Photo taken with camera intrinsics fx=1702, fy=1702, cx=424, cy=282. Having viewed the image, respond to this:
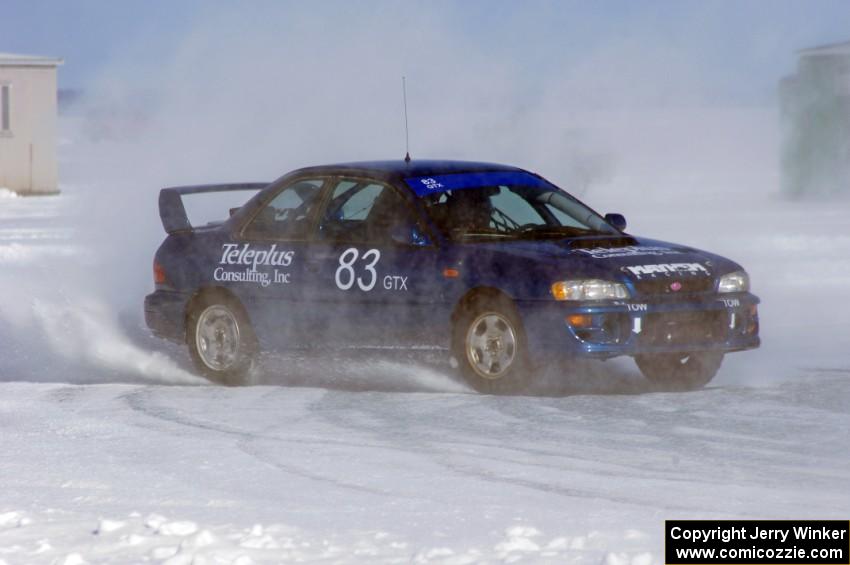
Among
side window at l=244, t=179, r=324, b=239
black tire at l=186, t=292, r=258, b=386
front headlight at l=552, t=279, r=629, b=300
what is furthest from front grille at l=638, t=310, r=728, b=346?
black tire at l=186, t=292, r=258, b=386

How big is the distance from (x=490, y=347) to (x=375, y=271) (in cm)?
86

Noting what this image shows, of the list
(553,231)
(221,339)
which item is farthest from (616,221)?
(221,339)

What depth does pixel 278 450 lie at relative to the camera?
8.16 meters

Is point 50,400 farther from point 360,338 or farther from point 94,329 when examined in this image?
point 94,329

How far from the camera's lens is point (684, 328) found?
9.62 metres

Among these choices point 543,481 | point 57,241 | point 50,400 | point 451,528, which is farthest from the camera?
point 57,241

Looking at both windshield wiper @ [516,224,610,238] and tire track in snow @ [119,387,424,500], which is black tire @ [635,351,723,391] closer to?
windshield wiper @ [516,224,610,238]

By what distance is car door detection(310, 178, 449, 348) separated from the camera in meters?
9.88

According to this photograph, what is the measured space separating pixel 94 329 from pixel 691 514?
8.22 m

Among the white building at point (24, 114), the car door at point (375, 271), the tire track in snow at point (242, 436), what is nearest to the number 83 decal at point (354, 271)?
the car door at point (375, 271)

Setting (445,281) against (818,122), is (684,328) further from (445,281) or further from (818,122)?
(818,122)

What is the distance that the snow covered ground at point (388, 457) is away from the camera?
20.0ft

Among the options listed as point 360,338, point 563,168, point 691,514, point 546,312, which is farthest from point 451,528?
point 563,168

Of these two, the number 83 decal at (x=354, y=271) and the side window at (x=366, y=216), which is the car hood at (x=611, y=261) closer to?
the side window at (x=366, y=216)
